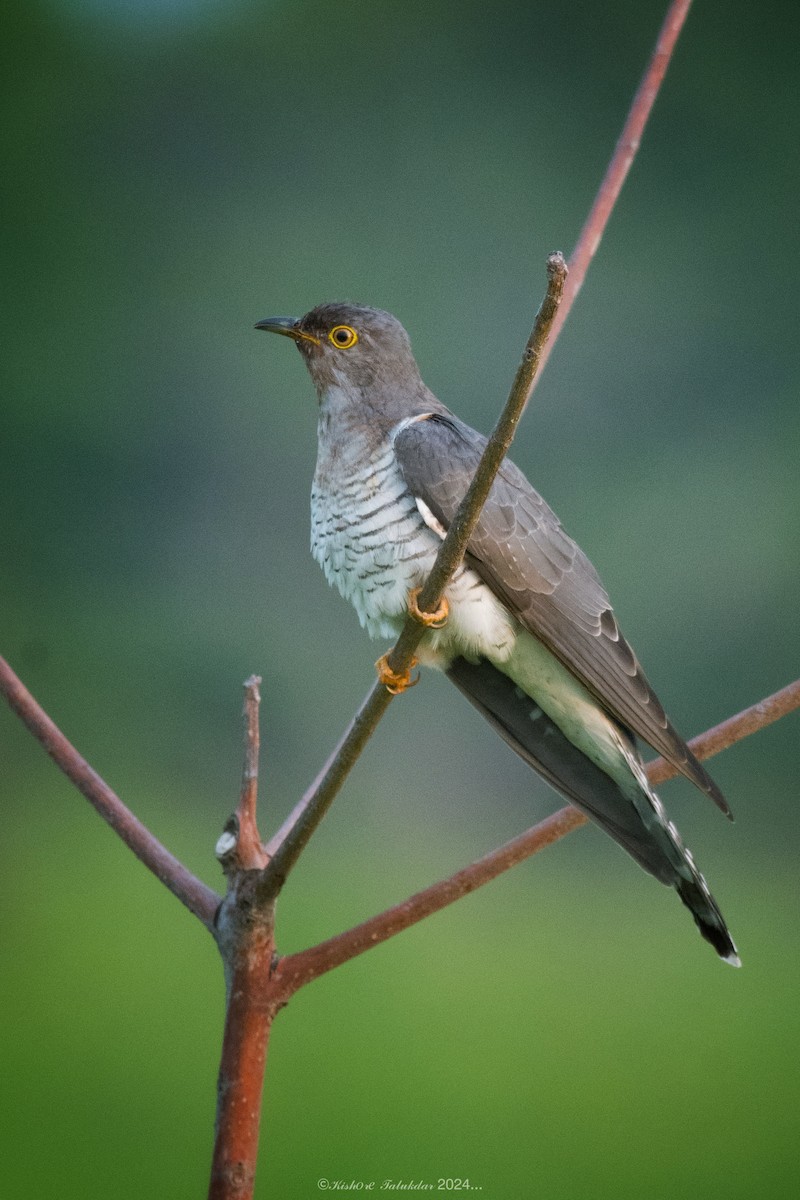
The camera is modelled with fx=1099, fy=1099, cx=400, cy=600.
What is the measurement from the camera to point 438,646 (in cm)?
141

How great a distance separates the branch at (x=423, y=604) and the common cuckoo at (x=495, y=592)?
23 centimetres

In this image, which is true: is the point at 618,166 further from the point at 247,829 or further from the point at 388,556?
the point at 247,829

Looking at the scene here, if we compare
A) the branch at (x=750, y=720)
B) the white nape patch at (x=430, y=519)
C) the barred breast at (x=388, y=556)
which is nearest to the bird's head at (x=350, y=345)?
the barred breast at (x=388, y=556)

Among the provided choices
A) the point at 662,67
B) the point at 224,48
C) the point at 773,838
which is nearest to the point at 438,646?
the point at 662,67

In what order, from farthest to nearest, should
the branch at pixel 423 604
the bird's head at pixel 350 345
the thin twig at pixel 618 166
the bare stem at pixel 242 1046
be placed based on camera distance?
the bird's head at pixel 350 345 → the thin twig at pixel 618 166 → the bare stem at pixel 242 1046 → the branch at pixel 423 604

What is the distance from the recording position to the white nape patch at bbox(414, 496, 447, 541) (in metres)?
1.29

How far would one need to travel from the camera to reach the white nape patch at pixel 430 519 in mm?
1285

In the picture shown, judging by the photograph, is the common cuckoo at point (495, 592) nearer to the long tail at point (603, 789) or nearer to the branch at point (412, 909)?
the long tail at point (603, 789)

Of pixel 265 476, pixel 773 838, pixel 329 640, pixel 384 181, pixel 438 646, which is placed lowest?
pixel 773 838

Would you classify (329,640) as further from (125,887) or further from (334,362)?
(334,362)

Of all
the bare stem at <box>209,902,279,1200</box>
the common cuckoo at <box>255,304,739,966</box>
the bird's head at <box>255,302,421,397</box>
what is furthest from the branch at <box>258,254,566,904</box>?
the bird's head at <box>255,302,421,397</box>

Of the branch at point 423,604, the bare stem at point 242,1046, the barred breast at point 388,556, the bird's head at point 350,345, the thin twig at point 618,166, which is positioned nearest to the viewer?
the branch at point 423,604

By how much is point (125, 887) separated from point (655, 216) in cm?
175

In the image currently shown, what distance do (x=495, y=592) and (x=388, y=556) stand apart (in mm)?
136
